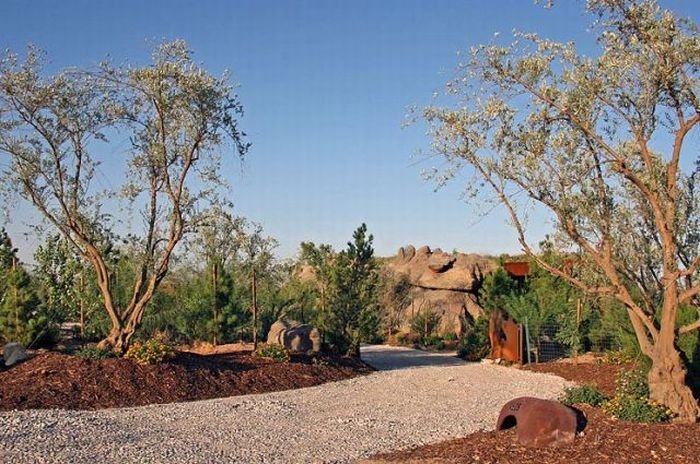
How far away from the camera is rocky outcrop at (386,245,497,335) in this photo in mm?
29328

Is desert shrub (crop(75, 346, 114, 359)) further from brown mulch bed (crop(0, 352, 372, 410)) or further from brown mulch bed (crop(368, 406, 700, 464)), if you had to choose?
brown mulch bed (crop(368, 406, 700, 464))

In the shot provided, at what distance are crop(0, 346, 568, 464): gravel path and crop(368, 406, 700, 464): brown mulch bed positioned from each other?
787mm

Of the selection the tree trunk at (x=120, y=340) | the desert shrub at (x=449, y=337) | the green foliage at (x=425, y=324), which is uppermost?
the green foliage at (x=425, y=324)

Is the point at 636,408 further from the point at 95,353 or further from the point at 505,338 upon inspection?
the point at 505,338

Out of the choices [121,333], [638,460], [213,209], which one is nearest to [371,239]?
[213,209]

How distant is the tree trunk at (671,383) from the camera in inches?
362

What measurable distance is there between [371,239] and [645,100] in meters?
9.60

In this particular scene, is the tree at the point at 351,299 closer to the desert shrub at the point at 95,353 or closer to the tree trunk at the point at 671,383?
the desert shrub at the point at 95,353

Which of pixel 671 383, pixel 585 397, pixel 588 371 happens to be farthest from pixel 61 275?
pixel 671 383

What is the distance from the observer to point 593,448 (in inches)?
312

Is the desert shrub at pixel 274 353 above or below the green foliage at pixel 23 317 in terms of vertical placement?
below

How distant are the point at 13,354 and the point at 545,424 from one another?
30.4 ft

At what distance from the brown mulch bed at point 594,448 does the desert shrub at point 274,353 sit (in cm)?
707

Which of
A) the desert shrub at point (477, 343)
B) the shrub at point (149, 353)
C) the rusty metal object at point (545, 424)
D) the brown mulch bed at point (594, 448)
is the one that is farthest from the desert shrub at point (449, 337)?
the rusty metal object at point (545, 424)
